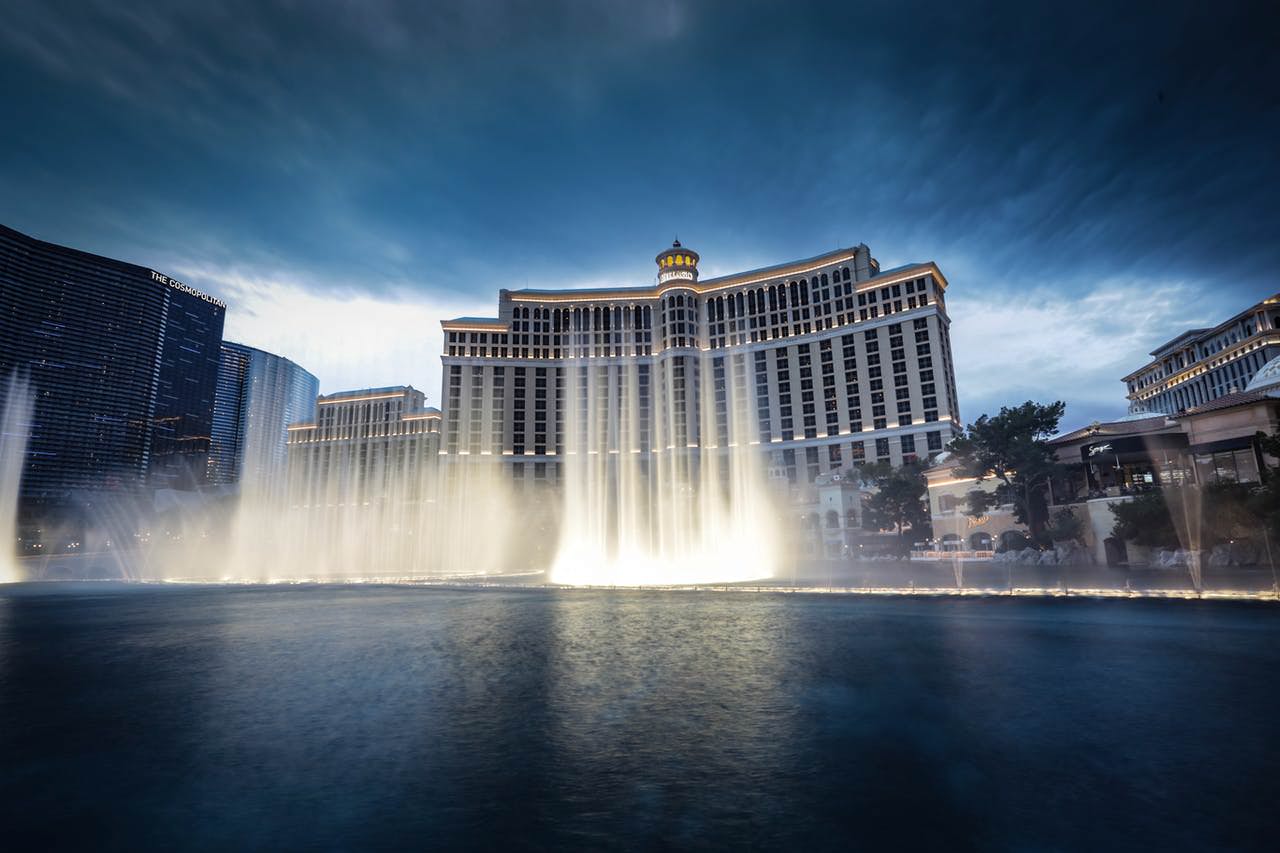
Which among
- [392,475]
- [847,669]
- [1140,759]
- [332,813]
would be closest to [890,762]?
[1140,759]

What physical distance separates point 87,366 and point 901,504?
611ft

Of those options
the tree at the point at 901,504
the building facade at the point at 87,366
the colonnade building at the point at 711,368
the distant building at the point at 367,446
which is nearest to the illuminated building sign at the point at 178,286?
the building facade at the point at 87,366

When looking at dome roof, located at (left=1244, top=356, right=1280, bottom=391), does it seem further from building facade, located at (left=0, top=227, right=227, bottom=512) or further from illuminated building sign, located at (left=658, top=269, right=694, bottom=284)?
building facade, located at (left=0, top=227, right=227, bottom=512)

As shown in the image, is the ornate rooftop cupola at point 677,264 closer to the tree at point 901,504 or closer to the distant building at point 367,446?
the tree at point 901,504

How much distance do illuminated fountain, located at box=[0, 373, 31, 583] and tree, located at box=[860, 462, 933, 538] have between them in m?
77.0

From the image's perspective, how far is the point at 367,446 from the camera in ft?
466

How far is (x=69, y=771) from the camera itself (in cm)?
705

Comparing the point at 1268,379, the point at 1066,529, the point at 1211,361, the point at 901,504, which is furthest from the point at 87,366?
the point at 1211,361

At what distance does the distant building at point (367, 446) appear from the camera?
136625 mm

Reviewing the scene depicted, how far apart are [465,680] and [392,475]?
139 meters

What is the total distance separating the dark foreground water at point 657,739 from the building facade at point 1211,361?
91329 millimetres

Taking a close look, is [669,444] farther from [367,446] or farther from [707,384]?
[367,446]

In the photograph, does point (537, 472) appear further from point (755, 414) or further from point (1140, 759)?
point (1140, 759)

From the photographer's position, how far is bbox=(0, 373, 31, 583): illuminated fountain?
2576 inches
